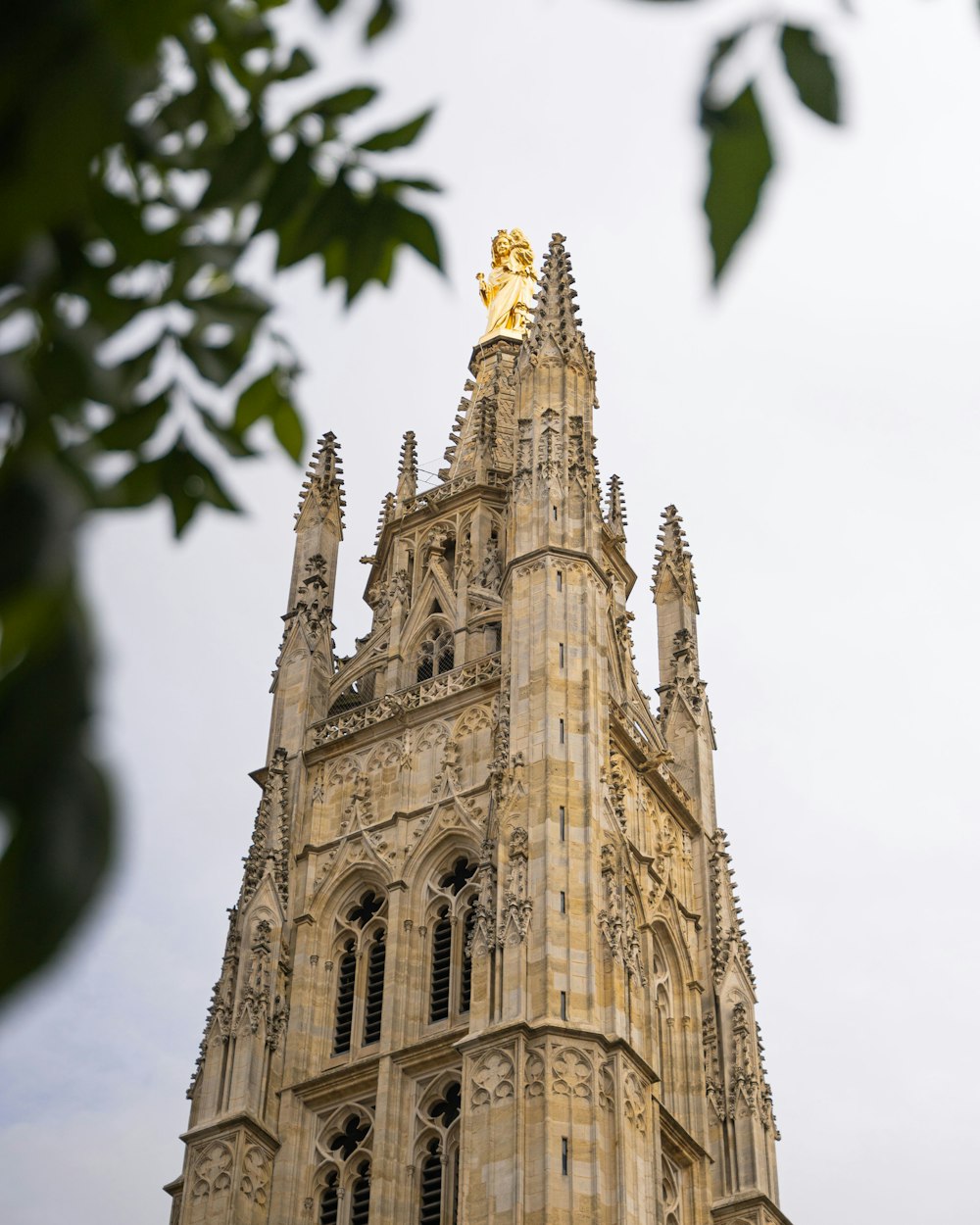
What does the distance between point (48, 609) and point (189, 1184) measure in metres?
29.4

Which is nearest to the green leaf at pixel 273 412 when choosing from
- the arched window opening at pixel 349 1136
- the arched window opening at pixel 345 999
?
the arched window opening at pixel 349 1136

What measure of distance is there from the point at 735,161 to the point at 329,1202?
29.2 m

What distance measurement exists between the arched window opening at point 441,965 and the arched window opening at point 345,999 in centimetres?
144

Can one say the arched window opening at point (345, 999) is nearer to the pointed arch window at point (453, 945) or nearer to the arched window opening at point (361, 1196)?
the pointed arch window at point (453, 945)

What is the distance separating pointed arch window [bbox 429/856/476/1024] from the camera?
31625 mm

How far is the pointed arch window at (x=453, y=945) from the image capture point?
104ft

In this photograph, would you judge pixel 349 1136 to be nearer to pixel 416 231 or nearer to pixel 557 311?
pixel 557 311

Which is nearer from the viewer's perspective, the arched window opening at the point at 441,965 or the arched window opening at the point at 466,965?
the arched window opening at the point at 466,965

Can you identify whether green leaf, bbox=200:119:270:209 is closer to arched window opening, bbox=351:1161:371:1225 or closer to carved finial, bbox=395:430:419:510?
arched window opening, bbox=351:1161:371:1225

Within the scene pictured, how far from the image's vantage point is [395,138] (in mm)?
3666

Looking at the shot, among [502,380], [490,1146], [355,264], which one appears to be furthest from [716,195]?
[502,380]

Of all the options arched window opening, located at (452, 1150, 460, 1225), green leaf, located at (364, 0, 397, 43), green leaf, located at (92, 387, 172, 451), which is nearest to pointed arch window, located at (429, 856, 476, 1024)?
arched window opening, located at (452, 1150, 460, 1225)

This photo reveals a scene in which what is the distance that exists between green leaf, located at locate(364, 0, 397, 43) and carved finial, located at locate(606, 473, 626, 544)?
128 ft

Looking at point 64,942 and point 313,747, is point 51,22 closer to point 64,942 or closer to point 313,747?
point 64,942
